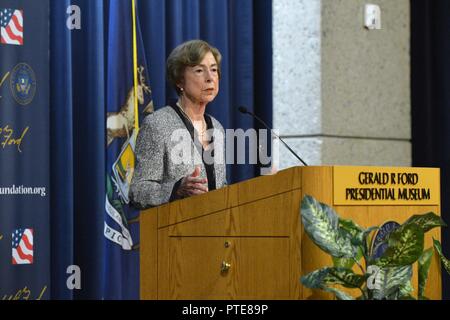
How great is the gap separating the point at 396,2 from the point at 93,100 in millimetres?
1852

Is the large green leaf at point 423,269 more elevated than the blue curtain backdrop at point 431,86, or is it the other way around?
the blue curtain backdrop at point 431,86

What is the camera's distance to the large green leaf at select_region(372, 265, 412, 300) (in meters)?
2.21

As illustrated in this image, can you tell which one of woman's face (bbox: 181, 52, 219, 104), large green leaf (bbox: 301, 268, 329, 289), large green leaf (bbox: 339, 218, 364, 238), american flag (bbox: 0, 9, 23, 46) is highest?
american flag (bbox: 0, 9, 23, 46)

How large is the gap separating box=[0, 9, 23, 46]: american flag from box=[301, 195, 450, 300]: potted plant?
2009 millimetres

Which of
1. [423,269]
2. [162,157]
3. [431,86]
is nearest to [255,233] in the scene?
[423,269]

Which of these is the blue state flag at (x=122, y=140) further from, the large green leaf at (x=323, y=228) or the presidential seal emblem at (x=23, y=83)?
the large green leaf at (x=323, y=228)

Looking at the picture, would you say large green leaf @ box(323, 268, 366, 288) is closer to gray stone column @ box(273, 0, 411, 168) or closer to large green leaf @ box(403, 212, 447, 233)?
large green leaf @ box(403, 212, 447, 233)

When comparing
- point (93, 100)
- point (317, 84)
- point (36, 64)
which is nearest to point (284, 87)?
point (317, 84)

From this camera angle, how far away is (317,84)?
4461 mm

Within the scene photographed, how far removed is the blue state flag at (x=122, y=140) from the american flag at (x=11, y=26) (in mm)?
511

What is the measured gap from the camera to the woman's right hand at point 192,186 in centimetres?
272

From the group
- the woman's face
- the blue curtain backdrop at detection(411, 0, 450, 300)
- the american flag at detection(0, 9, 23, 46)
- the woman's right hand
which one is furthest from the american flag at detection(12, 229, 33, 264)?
the blue curtain backdrop at detection(411, 0, 450, 300)

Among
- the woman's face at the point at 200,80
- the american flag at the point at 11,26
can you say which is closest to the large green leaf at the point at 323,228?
the woman's face at the point at 200,80

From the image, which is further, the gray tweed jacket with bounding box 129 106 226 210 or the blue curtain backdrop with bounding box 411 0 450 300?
the blue curtain backdrop with bounding box 411 0 450 300
